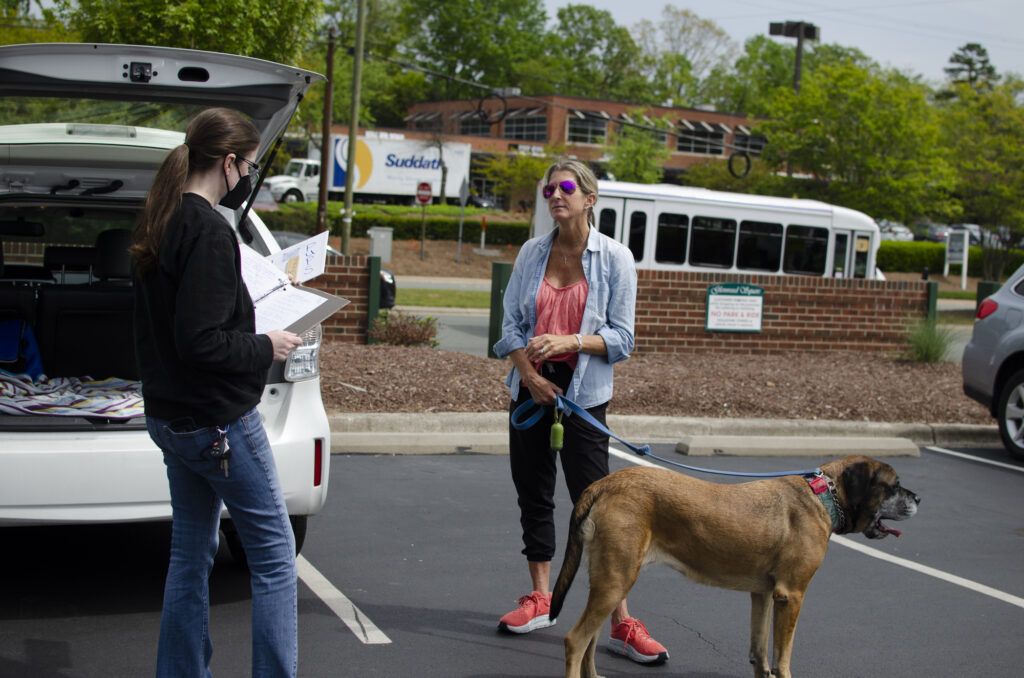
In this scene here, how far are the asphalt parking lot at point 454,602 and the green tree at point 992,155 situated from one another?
25393 mm

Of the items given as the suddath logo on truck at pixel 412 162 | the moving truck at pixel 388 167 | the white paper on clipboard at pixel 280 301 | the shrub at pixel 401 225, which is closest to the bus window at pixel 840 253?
the shrub at pixel 401 225

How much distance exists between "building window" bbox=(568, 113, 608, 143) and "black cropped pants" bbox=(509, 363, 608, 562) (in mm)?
61766

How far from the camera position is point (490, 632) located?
13.9 feet

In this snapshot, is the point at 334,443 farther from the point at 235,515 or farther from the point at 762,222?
the point at 762,222

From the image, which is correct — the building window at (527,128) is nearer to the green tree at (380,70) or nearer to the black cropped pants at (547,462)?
the green tree at (380,70)

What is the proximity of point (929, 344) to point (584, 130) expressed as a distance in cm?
5448

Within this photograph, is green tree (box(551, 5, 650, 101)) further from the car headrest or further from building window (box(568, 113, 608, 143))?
the car headrest

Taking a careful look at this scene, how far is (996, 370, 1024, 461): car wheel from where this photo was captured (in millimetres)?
8516

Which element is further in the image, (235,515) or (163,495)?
(163,495)

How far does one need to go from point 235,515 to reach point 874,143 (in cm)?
2913

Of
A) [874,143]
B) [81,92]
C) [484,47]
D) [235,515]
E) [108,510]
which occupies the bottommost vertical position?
[108,510]

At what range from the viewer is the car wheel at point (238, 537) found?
14.6 feet

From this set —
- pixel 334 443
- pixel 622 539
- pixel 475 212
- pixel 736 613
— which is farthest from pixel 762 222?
pixel 475 212

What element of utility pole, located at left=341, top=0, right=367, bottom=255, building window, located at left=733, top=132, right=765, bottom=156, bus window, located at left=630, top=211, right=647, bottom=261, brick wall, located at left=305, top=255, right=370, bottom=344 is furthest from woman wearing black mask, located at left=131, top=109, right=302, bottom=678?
building window, located at left=733, top=132, right=765, bottom=156
